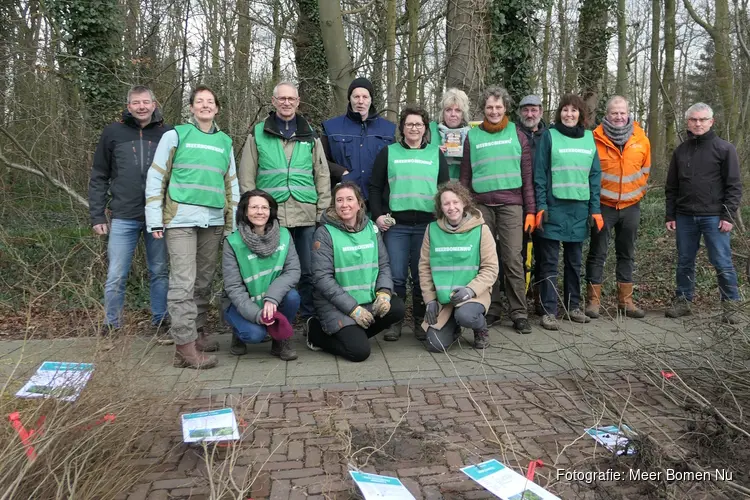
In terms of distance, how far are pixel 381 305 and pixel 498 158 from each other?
70.7 inches

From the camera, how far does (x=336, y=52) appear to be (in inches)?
298

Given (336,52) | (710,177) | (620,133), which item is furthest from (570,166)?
(336,52)

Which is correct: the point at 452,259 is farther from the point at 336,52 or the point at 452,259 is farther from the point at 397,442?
the point at 336,52

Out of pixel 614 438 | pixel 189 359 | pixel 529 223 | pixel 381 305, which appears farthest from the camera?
pixel 529 223

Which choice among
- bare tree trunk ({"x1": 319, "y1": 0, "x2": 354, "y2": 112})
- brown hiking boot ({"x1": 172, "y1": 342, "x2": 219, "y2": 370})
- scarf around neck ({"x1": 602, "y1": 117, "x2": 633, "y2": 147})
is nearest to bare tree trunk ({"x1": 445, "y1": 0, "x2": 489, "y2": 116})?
bare tree trunk ({"x1": 319, "y1": 0, "x2": 354, "y2": 112})

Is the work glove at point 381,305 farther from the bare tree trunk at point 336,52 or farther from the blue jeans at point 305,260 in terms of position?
the bare tree trunk at point 336,52

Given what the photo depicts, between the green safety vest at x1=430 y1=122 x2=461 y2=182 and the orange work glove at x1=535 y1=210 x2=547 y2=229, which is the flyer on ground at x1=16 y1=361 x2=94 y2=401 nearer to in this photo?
the green safety vest at x1=430 y1=122 x2=461 y2=182

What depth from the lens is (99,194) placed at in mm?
5004

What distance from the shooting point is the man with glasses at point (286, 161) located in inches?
199

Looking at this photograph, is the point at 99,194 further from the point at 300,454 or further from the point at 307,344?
the point at 300,454

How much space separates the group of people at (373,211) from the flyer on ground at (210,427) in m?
1.20

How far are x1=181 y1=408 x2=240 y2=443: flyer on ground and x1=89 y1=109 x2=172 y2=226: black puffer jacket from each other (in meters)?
2.36

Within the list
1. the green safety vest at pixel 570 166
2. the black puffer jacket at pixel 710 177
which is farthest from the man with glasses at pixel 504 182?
the black puffer jacket at pixel 710 177

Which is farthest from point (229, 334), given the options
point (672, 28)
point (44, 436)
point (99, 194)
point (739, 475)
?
point (672, 28)
